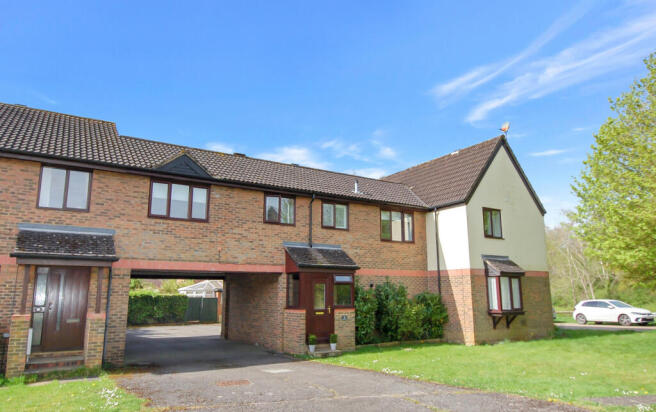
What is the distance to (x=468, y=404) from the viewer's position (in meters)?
8.05

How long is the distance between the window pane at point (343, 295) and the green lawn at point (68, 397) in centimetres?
818

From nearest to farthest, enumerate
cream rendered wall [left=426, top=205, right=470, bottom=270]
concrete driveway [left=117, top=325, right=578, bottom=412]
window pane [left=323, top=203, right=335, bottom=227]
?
concrete driveway [left=117, top=325, right=578, bottom=412], window pane [left=323, top=203, right=335, bottom=227], cream rendered wall [left=426, top=205, right=470, bottom=270]

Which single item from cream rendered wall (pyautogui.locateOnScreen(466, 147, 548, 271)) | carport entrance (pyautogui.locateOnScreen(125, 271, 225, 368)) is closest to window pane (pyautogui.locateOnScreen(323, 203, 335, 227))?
carport entrance (pyautogui.locateOnScreen(125, 271, 225, 368))

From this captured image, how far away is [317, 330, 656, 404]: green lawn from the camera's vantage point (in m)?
9.44

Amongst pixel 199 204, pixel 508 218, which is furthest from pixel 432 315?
pixel 199 204

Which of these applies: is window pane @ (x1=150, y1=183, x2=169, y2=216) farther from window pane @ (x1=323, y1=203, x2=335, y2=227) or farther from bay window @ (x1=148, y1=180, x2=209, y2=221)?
window pane @ (x1=323, y1=203, x2=335, y2=227)

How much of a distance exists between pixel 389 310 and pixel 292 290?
4.07 metres

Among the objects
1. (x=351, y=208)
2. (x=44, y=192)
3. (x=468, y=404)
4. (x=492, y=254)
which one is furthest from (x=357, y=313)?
(x=44, y=192)

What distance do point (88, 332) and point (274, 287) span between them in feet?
20.8

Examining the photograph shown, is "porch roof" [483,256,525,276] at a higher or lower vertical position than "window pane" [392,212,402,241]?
lower

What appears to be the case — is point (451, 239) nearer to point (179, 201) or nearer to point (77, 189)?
point (179, 201)

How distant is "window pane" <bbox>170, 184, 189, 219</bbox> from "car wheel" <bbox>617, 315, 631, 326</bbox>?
2464cm

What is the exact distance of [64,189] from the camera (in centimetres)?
1240

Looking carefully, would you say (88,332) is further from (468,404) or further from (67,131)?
(468,404)
